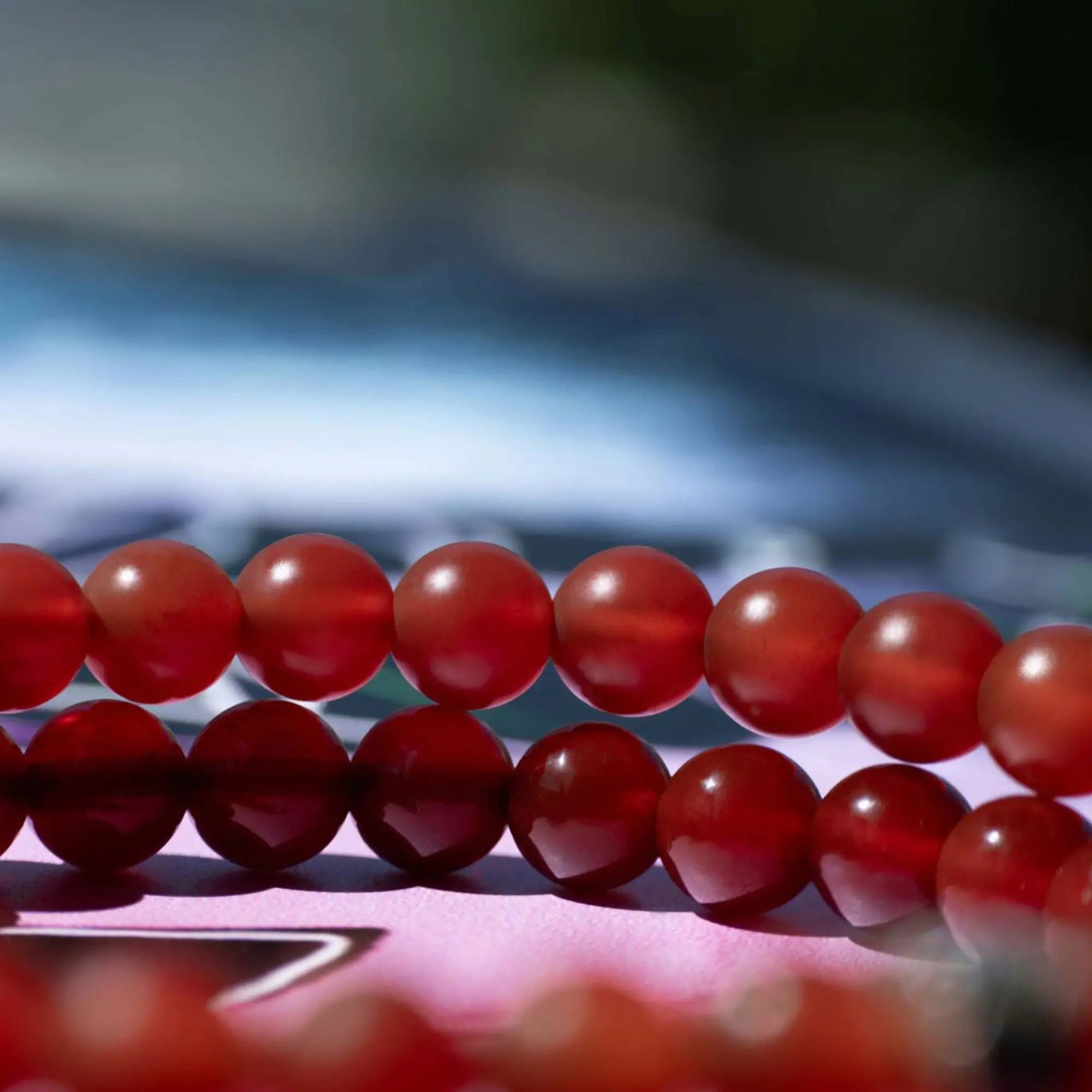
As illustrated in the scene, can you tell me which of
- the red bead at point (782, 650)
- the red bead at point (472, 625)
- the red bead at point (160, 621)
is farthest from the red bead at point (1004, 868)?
the red bead at point (160, 621)

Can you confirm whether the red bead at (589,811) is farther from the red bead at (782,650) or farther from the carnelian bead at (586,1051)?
the carnelian bead at (586,1051)

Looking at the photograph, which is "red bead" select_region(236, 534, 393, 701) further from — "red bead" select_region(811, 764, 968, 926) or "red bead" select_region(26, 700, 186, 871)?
"red bead" select_region(811, 764, 968, 926)

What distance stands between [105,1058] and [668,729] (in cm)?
112

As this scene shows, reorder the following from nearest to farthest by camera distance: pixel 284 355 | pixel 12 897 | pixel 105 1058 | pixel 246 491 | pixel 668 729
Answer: pixel 105 1058, pixel 12 897, pixel 668 729, pixel 246 491, pixel 284 355

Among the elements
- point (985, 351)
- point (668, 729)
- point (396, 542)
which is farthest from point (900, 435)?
point (396, 542)

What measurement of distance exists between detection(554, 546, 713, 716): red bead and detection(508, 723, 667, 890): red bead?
1.3 inches

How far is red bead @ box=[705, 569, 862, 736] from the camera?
93 cm

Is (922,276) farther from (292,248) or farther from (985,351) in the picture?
(292,248)

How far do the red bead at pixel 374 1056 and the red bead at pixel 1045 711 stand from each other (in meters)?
0.38

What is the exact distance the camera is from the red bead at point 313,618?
96 centimetres

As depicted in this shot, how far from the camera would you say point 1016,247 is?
1.90m

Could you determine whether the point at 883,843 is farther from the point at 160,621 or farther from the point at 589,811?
the point at 160,621

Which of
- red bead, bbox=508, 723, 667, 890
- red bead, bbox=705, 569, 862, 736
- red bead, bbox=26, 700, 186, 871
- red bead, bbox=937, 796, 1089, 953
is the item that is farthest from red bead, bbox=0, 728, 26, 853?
red bead, bbox=937, 796, 1089, 953

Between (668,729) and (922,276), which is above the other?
(922,276)
